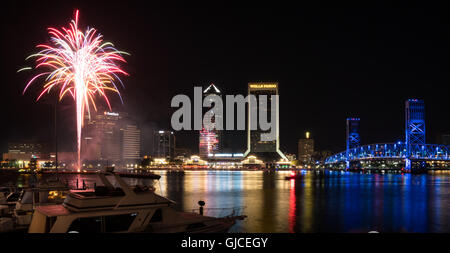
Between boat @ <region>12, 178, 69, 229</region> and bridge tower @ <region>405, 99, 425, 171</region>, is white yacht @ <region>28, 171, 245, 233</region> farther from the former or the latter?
bridge tower @ <region>405, 99, 425, 171</region>

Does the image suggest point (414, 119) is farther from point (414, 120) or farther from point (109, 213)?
point (109, 213)

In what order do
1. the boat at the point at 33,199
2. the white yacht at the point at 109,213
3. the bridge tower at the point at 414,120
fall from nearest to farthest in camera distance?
the white yacht at the point at 109,213, the boat at the point at 33,199, the bridge tower at the point at 414,120

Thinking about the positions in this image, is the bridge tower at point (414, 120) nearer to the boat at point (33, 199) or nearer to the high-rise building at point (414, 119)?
the high-rise building at point (414, 119)

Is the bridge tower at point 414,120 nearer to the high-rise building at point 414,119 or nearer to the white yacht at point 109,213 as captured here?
the high-rise building at point 414,119

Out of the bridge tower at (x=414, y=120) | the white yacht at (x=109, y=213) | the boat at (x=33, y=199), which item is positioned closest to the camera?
the white yacht at (x=109, y=213)

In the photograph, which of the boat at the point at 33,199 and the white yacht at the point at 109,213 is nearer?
the white yacht at the point at 109,213

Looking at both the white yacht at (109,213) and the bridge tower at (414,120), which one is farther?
the bridge tower at (414,120)

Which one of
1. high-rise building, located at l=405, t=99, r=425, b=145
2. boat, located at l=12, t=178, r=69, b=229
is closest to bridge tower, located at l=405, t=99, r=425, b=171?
high-rise building, located at l=405, t=99, r=425, b=145

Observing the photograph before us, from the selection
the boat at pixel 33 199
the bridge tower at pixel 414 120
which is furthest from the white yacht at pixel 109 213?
the bridge tower at pixel 414 120

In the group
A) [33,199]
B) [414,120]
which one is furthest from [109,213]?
[414,120]
